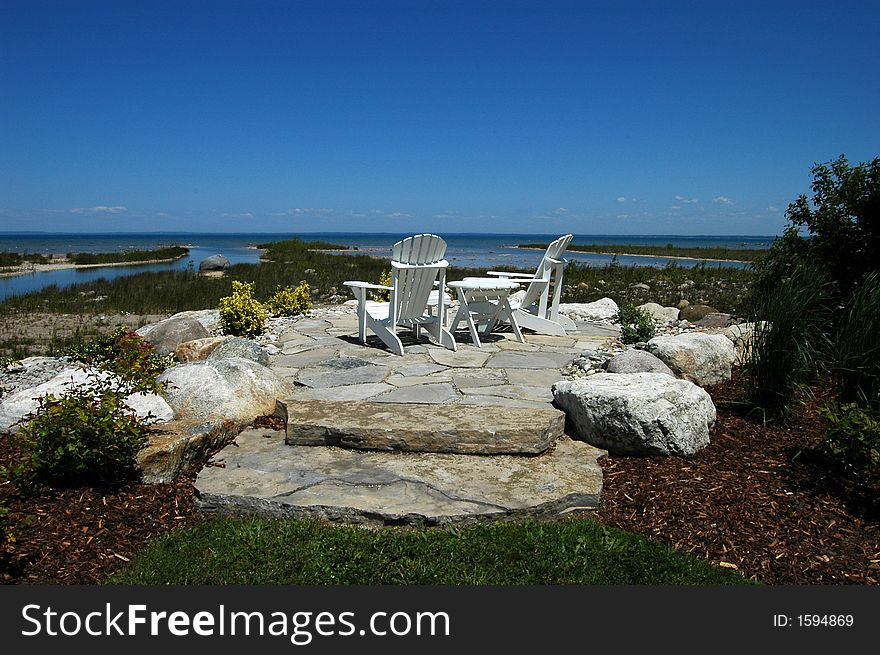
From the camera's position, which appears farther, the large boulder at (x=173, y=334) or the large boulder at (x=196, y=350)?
the large boulder at (x=173, y=334)

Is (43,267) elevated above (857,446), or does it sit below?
above

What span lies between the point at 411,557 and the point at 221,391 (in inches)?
80.3

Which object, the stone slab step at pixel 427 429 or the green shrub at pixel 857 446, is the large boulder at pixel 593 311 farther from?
the green shrub at pixel 857 446

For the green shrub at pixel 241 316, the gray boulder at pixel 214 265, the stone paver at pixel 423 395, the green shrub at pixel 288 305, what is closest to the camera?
the stone paver at pixel 423 395

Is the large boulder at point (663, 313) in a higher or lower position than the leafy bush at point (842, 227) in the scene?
lower

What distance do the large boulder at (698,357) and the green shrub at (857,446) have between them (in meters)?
1.63

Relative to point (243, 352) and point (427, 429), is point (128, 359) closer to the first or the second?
point (243, 352)

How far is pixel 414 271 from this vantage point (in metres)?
6.14

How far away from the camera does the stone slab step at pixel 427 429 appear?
3.52 m

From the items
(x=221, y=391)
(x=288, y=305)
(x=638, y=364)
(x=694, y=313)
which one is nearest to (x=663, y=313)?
(x=694, y=313)

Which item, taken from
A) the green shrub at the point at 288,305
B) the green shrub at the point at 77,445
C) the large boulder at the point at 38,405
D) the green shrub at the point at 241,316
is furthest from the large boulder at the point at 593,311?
the green shrub at the point at 77,445

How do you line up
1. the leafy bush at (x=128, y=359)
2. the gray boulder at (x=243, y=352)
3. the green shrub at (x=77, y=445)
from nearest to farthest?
the green shrub at (x=77, y=445)
the leafy bush at (x=128, y=359)
the gray boulder at (x=243, y=352)

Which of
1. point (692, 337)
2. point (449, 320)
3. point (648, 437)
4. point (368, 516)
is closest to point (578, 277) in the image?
point (449, 320)

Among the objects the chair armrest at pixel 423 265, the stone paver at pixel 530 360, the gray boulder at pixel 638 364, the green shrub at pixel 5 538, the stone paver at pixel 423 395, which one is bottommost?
the green shrub at pixel 5 538
